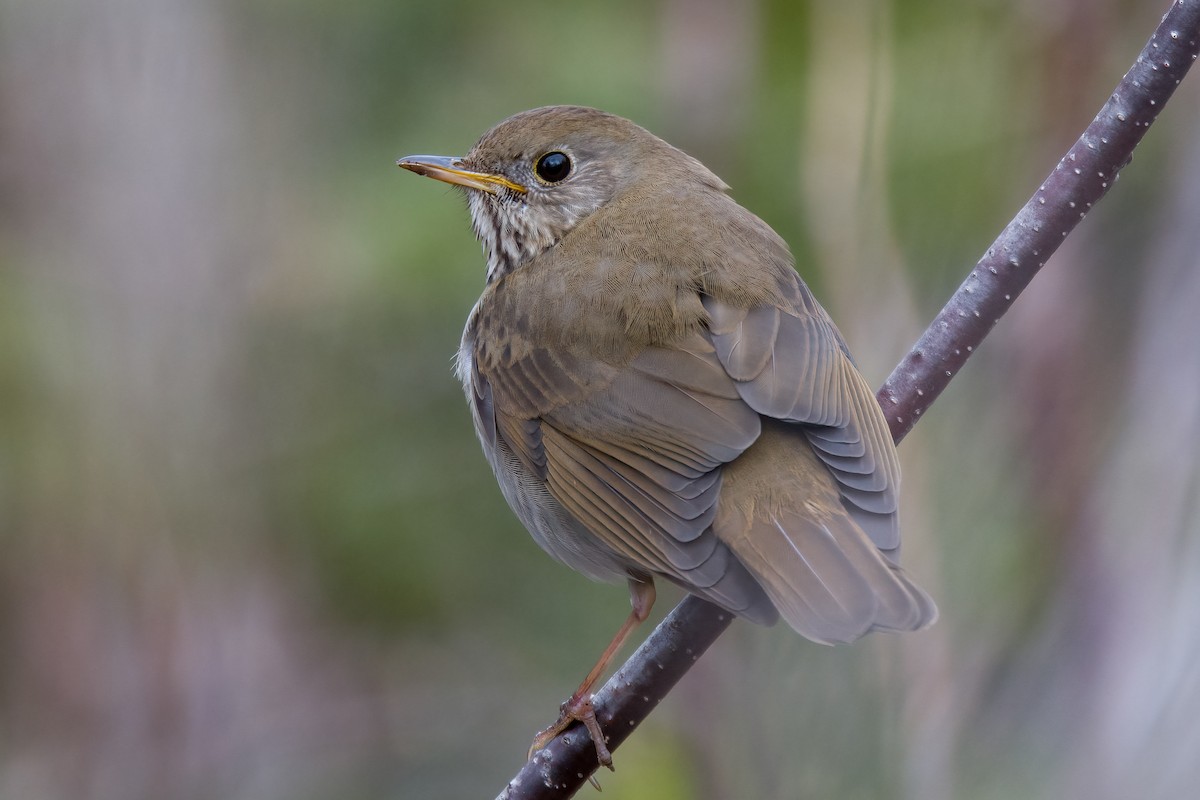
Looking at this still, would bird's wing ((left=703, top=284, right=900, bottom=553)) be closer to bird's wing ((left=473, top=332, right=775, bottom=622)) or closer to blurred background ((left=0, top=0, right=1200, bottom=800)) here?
bird's wing ((left=473, top=332, right=775, bottom=622))

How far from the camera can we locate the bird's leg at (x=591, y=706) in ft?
11.6

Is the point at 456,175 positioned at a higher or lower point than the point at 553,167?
lower

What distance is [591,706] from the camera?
3.60 metres

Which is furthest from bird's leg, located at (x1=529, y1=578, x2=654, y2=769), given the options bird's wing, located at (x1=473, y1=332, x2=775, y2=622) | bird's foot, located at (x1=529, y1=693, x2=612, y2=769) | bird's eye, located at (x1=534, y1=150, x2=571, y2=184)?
bird's eye, located at (x1=534, y1=150, x2=571, y2=184)

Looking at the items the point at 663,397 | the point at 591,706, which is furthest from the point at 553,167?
the point at 591,706

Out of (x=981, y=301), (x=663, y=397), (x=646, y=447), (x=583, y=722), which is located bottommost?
(x=583, y=722)

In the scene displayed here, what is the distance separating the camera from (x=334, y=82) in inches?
318

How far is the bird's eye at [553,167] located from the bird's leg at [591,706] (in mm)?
1402

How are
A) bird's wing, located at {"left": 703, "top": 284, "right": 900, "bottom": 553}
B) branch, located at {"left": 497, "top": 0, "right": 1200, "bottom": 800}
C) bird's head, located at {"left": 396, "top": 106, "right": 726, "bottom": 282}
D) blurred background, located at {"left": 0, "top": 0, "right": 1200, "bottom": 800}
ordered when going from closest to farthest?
1. branch, located at {"left": 497, "top": 0, "right": 1200, "bottom": 800}
2. bird's wing, located at {"left": 703, "top": 284, "right": 900, "bottom": 553}
3. bird's head, located at {"left": 396, "top": 106, "right": 726, "bottom": 282}
4. blurred background, located at {"left": 0, "top": 0, "right": 1200, "bottom": 800}

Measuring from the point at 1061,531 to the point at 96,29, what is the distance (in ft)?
18.7

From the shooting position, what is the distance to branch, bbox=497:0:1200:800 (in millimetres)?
3230

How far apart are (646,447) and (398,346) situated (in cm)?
402

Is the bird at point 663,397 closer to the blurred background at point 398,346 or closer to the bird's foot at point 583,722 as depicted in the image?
the bird's foot at point 583,722

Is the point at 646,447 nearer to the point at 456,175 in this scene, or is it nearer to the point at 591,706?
the point at 591,706
